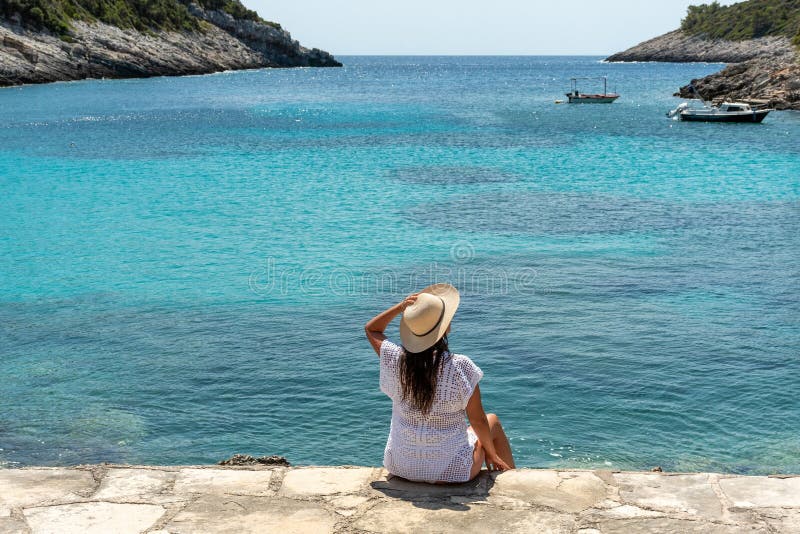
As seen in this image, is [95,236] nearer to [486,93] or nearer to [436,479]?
[436,479]

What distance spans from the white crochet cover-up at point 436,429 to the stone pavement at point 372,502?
11cm

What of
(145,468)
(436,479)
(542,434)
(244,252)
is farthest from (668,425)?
(244,252)

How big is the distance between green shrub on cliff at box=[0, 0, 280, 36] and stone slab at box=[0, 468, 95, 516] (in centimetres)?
9486

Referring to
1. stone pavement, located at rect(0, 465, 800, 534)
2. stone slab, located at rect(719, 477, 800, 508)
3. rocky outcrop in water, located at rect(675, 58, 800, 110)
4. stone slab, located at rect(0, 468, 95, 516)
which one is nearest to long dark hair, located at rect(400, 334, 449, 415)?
stone pavement, located at rect(0, 465, 800, 534)

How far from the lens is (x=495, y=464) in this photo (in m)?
6.34

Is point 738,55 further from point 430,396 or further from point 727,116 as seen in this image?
point 430,396

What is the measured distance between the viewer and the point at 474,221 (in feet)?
80.9

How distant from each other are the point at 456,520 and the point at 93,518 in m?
2.21

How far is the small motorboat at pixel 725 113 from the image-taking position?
175 ft

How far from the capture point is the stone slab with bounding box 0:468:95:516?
5.79 metres

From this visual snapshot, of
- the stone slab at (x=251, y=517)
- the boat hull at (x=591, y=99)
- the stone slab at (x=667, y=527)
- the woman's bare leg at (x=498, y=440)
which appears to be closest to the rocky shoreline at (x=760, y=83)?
the boat hull at (x=591, y=99)

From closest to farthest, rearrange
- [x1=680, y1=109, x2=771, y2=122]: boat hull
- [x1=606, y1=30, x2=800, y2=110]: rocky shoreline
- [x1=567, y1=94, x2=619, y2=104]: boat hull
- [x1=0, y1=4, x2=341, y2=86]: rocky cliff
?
[x1=680, y1=109, x2=771, y2=122]: boat hull, [x1=606, y1=30, x2=800, y2=110]: rocky shoreline, [x1=567, y1=94, x2=619, y2=104]: boat hull, [x1=0, y1=4, x2=341, y2=86]: rocky cliff

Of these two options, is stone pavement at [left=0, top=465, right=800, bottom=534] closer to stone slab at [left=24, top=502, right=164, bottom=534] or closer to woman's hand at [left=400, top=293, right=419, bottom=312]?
stone slab at [left=24, top=502, right=164, bottom=534]

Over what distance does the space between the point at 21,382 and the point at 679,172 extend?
2867cm
